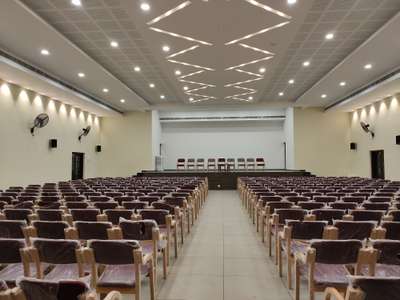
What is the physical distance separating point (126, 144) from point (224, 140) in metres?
6.91

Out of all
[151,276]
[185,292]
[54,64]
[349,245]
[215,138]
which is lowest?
[185,292]

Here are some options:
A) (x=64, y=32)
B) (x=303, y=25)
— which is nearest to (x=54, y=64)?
(x=64, y=32)

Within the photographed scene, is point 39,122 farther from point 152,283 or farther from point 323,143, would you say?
point 323,143

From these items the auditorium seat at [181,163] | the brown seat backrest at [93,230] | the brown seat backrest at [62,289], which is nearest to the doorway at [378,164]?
the auditorium seat at [181,163]

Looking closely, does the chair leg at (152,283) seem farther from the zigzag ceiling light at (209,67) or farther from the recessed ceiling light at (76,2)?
the recessed ceiling light at (76,2)

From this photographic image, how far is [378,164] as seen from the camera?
1692cm

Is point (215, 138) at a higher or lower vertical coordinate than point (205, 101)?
lower

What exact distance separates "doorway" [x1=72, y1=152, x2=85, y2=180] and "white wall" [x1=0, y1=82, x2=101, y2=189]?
0.40 metres

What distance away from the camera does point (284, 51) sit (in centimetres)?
1052

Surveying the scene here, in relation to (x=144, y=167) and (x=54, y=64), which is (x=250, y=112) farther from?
(x=54, y=64)

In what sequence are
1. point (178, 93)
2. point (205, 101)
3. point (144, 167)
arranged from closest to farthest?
point (178, 93), point (205, 101), point (144, 167)

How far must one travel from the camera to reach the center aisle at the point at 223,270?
11.2 ft

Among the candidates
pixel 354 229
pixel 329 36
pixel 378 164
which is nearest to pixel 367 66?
pixel 329 36

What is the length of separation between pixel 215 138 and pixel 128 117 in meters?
6.31
